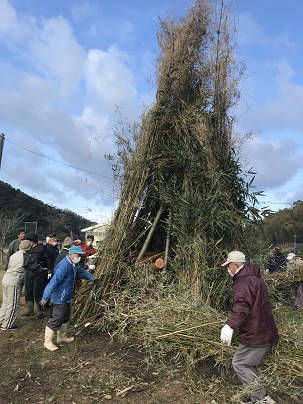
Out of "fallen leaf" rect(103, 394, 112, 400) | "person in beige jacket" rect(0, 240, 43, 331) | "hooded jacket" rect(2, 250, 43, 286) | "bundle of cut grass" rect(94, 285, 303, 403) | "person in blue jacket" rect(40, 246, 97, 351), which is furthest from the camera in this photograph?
"hooded jacket" rect(2, 250, 43, 286)

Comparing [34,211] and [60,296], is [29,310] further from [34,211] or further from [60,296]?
[34,211]

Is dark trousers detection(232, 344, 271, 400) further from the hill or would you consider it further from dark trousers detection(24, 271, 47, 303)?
the hill

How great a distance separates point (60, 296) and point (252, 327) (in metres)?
2.70

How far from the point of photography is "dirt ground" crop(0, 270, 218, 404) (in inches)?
142

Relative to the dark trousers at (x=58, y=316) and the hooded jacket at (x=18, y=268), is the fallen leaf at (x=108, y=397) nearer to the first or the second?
the dark trousers at (x=58, y=316)

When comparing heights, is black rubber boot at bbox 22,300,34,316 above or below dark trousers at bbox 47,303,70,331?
below

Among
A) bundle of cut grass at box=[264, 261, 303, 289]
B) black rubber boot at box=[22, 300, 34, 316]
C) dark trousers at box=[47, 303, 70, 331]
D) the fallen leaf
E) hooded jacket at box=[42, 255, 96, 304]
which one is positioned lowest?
the fallen leaf

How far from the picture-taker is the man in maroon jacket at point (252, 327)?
11.2 feet

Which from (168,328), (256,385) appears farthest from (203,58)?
Result: (256,385)

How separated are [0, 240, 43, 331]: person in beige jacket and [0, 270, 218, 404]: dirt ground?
52 centimetres

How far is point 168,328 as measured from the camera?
13.8ft

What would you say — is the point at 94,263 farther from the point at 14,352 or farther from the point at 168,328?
the point at 168,328

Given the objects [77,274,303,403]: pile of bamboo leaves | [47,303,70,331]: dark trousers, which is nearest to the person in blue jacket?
[47,303,70,331]: dark trousers

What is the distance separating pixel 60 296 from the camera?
16.6 ft
